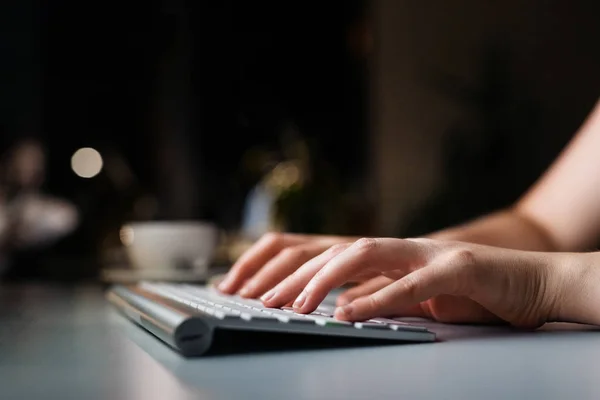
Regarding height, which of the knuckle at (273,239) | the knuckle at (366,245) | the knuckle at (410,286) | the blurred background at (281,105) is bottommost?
the knuckle at (410,286)

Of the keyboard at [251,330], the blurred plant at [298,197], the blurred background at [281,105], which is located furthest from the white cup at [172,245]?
→ the blurred background at [281,105]

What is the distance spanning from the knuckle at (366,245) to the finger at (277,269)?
0.63 ft

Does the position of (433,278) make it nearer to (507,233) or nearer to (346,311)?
(346,311)

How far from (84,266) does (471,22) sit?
5.79ft

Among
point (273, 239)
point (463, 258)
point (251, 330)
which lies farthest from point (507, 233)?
point (251, 330)

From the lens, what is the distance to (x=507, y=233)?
104 cm

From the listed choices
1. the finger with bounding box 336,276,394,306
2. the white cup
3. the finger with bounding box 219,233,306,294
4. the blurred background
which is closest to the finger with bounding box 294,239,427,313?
the finger with bounding box 336,276,394,306

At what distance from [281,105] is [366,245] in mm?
2392

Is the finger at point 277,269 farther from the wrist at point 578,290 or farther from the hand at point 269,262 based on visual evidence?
the wrist at point 578,290

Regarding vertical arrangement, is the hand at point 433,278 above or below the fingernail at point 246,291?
above

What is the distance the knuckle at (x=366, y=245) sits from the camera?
623 millimetres

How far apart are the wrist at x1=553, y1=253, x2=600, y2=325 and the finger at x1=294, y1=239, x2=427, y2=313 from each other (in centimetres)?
13

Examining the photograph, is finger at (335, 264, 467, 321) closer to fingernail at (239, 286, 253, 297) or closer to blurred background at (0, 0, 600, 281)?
fingernail at (239, 286, 253, 297)

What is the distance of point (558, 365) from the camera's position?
492mm
